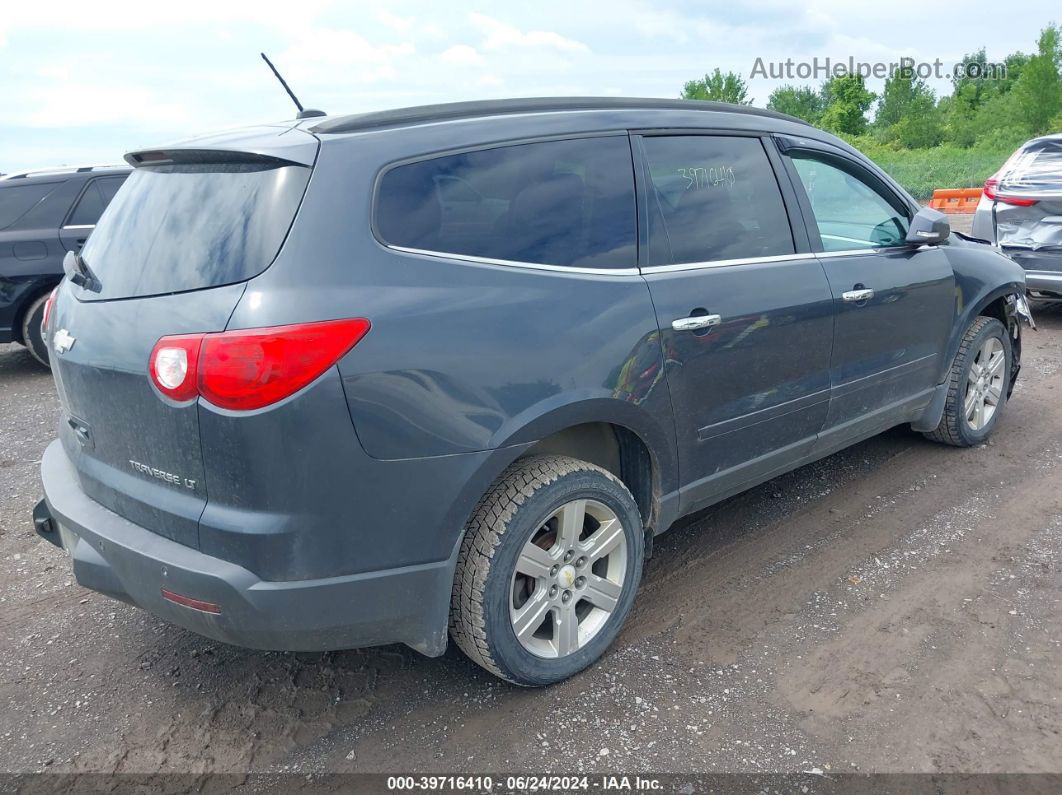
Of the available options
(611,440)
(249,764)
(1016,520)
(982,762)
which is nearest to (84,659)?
(249,764)

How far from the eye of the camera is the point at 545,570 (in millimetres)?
2686

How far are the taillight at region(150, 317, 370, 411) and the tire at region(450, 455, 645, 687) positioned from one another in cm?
72

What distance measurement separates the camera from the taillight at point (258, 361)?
213cm

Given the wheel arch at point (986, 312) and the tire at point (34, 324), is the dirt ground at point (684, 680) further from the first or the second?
the tire at point (34, 324)

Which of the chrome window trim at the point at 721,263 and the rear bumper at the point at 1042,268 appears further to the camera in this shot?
the rear bumper at the point at 1042,268

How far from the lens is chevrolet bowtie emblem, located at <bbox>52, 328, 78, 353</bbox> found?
104 inches

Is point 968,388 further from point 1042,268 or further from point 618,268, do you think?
point 1042,268

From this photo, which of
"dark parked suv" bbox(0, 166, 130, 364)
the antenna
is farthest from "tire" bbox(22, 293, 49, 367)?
the antenna

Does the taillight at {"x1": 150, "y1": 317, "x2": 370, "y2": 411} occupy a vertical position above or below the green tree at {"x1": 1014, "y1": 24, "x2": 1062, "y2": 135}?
below

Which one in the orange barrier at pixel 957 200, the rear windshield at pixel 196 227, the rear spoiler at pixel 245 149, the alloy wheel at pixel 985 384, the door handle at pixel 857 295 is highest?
the rear spoiler at pixel 245 149

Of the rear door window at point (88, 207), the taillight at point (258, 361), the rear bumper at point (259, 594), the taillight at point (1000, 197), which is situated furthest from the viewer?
the rear door window at point (88, 207)

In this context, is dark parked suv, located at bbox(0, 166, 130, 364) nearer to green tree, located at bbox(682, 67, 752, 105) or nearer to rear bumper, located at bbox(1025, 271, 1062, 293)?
rear bumper, located at bbox(1025, 271, 1062, 293)

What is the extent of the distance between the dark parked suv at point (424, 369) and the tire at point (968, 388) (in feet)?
5.51

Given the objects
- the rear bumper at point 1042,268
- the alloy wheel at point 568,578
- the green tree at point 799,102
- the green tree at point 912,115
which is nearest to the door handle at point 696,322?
the alloy wheel at point 568,578
